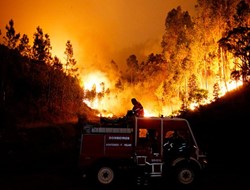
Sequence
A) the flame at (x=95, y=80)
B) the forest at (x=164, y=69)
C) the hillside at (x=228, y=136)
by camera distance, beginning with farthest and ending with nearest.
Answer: the flame at (x=95, y=80), the forest at (x=164, y=69), the hillside at (x=228, y=136)

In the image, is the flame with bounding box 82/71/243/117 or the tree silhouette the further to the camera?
the flame with bounding box 82/71/243/117

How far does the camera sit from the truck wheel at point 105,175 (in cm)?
1316

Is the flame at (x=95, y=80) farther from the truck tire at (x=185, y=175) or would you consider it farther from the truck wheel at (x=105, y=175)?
the truck tire at (x=185, y=175)

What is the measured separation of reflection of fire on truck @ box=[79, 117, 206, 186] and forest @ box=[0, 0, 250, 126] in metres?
18.2

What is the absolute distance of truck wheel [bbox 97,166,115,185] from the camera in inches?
518

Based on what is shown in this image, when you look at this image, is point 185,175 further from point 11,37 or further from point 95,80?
point 95,80

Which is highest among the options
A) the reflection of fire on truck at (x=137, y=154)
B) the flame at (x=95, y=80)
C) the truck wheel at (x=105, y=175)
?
the flame at (x=95, y=80)

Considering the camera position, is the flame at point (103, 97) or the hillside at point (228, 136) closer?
the hillside at point (228, 136)

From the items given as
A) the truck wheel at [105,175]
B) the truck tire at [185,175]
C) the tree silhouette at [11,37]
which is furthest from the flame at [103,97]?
the truck tire at [185,175]

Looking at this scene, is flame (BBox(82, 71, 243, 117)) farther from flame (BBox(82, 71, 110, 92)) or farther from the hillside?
the hillside

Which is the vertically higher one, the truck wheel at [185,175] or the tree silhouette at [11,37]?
the tree silhouette at [11,37]

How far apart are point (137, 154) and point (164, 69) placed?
59.4m

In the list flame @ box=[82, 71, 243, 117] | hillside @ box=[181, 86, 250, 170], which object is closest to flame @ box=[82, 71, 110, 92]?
flame @ box=[82, 71, 243, 117]

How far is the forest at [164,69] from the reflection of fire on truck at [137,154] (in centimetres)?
1820
